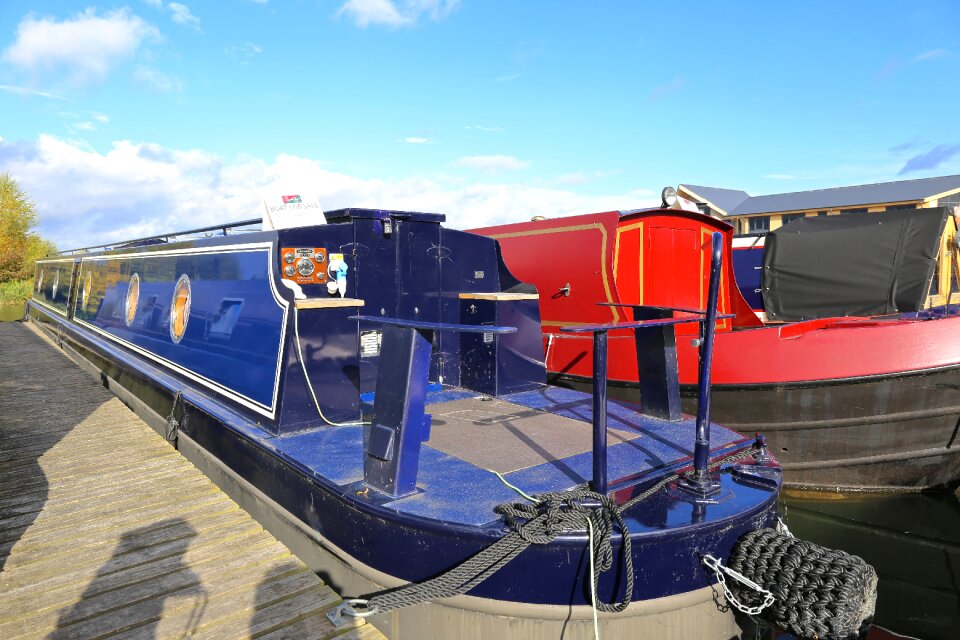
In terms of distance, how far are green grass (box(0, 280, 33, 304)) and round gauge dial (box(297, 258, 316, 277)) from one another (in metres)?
36.0

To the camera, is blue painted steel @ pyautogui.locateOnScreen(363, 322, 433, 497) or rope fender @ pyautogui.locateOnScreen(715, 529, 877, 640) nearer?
rope fender @ pyautogui.locateOnScreen(715, 529, 877, 640)

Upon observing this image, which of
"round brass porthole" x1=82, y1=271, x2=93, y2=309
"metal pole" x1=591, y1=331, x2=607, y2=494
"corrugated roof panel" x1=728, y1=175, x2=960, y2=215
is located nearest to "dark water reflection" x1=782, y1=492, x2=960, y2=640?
"metal pole" x1=591, y1=331, x2=607, y2=494

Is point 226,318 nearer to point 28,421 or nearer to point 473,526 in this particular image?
point 473,526

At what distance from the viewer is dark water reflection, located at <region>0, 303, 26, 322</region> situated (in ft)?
84.1

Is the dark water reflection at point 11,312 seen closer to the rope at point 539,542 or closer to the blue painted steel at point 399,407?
the blue painted steel at point 399,407

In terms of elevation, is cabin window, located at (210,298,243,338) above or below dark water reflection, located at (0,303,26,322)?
above

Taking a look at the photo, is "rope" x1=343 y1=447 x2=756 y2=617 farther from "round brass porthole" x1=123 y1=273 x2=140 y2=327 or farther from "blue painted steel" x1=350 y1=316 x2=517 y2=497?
Answer: "round brass porthole" x1=123 y1=273 x2=140 y2=327

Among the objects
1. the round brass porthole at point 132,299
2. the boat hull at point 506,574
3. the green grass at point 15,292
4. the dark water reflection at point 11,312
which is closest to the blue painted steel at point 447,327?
the boat hull at point 506,574

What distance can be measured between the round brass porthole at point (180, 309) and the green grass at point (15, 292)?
109 feet

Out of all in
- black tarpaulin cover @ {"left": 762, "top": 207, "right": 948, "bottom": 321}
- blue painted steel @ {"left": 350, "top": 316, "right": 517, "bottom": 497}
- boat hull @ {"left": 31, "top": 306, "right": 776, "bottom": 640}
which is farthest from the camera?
black tarpaulin cover @ {"left": 762, "top": 207, "right": 948, "bottom": 321}

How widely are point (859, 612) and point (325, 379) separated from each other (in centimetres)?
335

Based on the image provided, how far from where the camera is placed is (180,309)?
6234mm

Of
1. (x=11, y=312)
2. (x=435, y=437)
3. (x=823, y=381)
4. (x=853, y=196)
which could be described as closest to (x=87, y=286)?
(x=435, y=437)

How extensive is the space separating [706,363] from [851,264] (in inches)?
326
